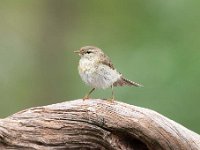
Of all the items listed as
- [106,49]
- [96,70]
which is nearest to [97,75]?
[96,70]

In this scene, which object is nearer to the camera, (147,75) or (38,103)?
(147,75)

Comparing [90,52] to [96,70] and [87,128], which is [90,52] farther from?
[87,128]

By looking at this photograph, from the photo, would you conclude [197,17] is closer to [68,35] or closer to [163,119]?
[68,35]

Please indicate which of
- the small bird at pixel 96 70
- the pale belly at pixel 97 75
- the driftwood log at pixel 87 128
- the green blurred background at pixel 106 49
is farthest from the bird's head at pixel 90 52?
the green blurred background at pixel 106 49

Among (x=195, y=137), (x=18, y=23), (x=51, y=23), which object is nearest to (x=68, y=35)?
(x=51, y=23)

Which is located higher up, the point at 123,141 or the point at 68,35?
the point at 68,35

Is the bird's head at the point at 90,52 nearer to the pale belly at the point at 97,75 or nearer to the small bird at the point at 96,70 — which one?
the small bird at the point at 96,70

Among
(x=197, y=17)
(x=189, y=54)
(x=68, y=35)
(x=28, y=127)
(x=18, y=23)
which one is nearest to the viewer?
(x=28, y=127)

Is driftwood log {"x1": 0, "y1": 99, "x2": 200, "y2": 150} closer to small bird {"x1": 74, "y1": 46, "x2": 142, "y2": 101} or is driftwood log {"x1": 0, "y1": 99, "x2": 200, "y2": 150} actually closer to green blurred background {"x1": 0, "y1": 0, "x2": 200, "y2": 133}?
small bird {"x1": 74, "y1": 46, "x2": 142, "y2": 101}
